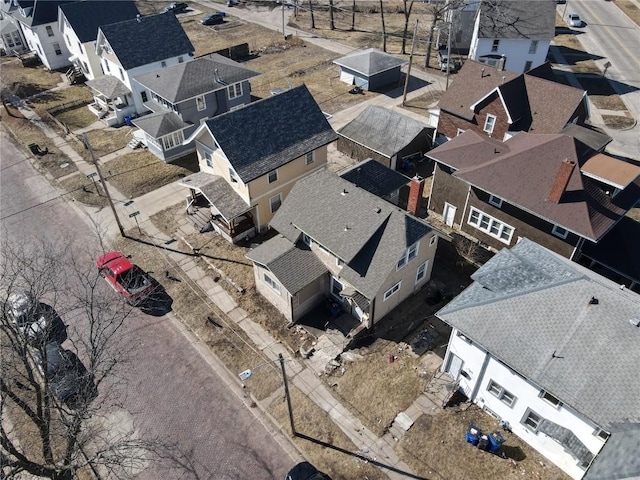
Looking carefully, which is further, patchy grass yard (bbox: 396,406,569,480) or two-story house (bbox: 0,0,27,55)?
A: two-story house (bbox: 0,0,27,55)

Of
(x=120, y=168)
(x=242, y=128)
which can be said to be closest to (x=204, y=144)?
(x=242, y=128)

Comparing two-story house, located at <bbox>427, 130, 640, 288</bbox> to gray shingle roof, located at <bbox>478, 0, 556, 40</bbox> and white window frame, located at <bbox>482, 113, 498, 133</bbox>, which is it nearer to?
white window frame, located at <bbox>482, 113, 498, 133</bbox>

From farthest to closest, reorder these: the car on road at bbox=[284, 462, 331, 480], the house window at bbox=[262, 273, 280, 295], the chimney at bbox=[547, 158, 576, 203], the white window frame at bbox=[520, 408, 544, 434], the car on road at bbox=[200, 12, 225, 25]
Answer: the car on road at bbox=[200, 12, 225, 25]
the house window at bbox=[262, 273, 280, 295]
the chimney at bbox=[547, 158, 576, 203]
the white window frame at bbox=[520, 408, 544, 434]
the car on road at bbox=[284, 462, 331, 480]

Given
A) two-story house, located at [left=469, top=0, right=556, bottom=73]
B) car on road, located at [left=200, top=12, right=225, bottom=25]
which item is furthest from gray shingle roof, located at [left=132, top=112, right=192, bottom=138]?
car on road, located at [left=200, top=12, right=225, bottom=25]

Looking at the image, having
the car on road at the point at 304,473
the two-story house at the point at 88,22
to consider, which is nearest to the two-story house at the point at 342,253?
the car on road at the point at 304,473

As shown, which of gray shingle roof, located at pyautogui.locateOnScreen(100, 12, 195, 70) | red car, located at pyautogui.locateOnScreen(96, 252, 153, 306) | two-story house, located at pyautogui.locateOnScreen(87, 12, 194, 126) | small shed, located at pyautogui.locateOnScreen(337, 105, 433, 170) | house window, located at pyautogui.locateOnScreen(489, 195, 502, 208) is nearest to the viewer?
red car, located at pyautogui.locateOnScreen(96, 252, 153, 306)

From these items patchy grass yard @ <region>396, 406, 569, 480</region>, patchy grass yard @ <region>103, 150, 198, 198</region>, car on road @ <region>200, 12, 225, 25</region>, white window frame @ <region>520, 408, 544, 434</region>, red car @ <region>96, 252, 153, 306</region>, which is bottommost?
patchy grass yard @ <region>396, 406, 569, 480</region>

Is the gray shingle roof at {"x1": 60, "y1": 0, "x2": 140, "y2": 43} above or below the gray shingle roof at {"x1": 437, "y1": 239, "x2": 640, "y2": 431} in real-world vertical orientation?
above

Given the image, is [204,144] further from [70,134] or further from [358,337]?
[70,134]

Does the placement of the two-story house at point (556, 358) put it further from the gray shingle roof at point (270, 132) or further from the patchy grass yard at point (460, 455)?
the gray shingle roof at point (270, 132)
